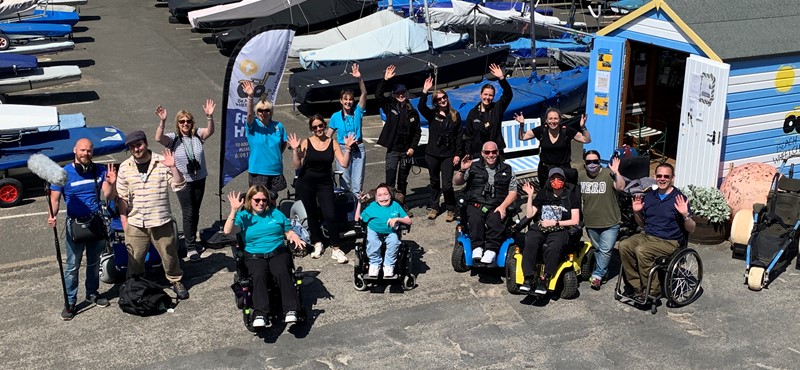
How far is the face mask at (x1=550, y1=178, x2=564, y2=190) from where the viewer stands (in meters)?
8.96

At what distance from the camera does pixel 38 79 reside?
58.6 ft

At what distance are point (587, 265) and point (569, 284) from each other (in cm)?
55

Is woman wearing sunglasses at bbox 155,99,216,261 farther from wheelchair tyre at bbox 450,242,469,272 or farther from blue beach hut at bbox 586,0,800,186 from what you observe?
blue beach hut at bbox 586,0,800,186

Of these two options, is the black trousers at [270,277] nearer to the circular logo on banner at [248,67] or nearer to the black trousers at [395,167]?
the circular logo on banner at [248,67]

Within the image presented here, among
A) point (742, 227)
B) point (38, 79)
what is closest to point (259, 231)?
point (742, 227)

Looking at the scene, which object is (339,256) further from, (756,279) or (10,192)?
(10,192)

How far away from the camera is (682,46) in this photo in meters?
11.4

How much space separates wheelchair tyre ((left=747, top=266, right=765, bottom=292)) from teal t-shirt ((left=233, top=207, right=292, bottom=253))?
499 centimetres

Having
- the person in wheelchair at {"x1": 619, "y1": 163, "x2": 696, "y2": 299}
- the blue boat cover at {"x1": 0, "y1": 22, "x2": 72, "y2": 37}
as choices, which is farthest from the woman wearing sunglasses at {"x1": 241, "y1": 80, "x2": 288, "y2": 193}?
the blue boat cover at {"x1": 0, "y1": 22, "x2": 72, "y2": 37}

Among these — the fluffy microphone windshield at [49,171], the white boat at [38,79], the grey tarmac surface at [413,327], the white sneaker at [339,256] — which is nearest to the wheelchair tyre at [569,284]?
the grey tarmac surface at [413,327]

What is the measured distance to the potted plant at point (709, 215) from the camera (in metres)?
10.4

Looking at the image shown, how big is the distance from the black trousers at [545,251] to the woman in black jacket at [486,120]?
7.07 feet

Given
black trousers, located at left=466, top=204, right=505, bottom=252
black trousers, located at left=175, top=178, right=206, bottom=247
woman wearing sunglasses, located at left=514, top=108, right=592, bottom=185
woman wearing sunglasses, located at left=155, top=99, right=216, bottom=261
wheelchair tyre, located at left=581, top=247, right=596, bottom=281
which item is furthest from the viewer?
woman wearing sunglasses, located at left=514, top=108, right=592, bottom=185

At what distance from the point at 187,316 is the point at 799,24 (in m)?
8.66
